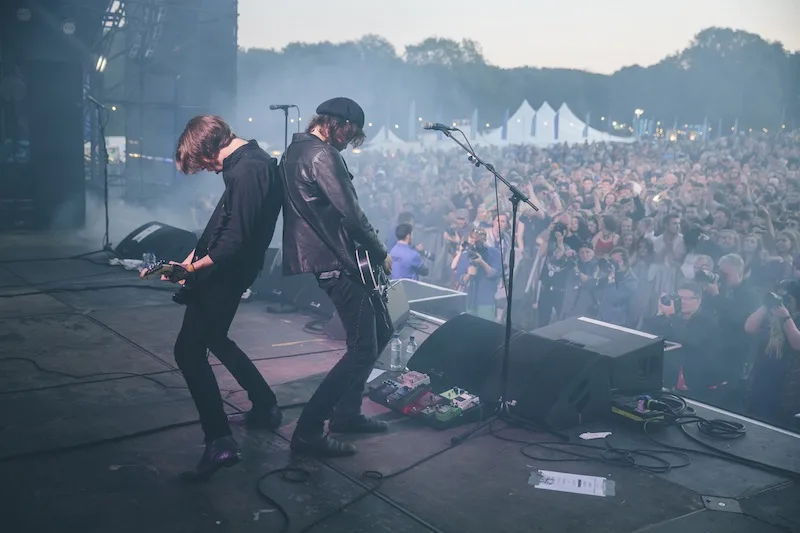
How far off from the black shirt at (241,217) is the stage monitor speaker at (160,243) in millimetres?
Result: 5135

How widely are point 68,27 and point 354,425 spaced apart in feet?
34.0

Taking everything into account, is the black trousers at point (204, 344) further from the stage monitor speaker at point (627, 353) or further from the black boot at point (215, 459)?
the stage monitor speaker at point (627, 353)

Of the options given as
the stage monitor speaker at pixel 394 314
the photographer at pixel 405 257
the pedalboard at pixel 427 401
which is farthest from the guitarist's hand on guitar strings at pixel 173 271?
the photographer at pixel 405 257

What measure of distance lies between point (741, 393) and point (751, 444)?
1837mm

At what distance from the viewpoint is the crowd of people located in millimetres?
5328

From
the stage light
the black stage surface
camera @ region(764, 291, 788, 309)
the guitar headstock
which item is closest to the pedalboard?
the black stage surface

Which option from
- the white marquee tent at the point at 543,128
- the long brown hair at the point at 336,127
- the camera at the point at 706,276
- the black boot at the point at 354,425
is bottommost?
the black boot at the point at 354,425

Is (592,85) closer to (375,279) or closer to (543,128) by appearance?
(543,128)

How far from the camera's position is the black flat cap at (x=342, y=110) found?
3409 millimetres

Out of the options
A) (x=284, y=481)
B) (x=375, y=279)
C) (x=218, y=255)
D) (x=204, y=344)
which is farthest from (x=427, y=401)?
(x=218, y=255)

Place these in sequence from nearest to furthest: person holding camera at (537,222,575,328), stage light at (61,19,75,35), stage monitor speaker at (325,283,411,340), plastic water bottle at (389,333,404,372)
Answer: plastic water bottle at (389,333,404,372), stage monitor speaker at (325,283,411,340), person holding camera at (537,222,575,328), stage light at (61,19,75,35)

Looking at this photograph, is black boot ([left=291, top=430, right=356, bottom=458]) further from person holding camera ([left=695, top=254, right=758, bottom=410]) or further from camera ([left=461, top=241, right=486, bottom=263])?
camera ([left=461, top=241, right=486, bottom=263])

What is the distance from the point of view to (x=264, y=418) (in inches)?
149

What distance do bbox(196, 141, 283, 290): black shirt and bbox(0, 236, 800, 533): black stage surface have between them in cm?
92
